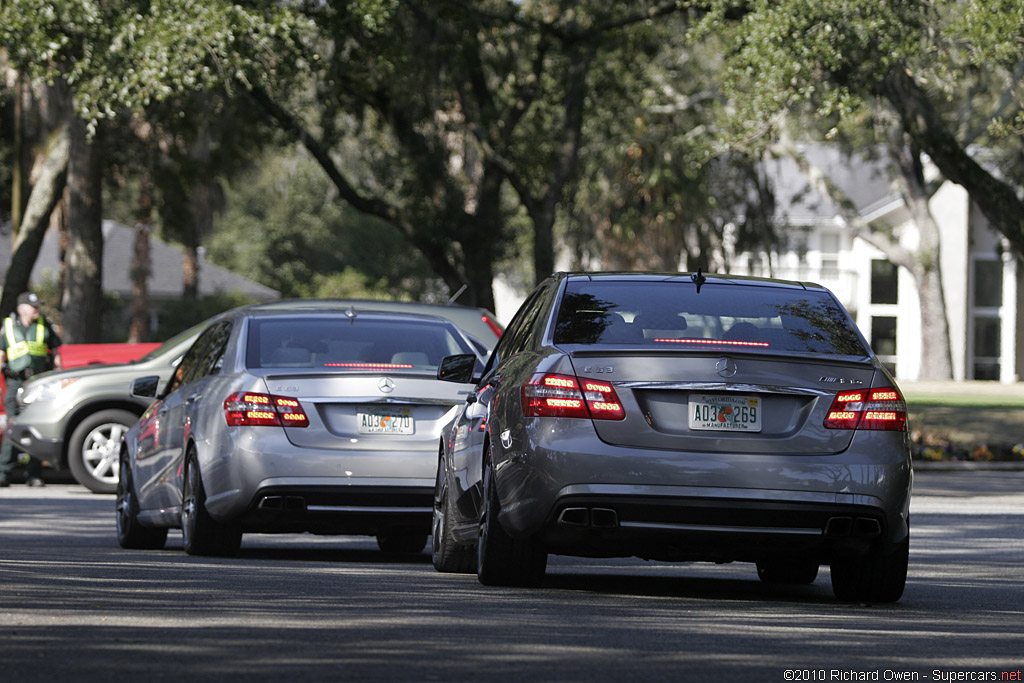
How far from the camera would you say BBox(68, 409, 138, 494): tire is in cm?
1695

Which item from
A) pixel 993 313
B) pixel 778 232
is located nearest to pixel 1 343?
pixel 778 232

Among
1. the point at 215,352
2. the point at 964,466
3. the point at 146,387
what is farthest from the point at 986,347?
the point at 215,352

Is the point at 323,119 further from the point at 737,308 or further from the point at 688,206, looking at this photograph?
the point at 737,308

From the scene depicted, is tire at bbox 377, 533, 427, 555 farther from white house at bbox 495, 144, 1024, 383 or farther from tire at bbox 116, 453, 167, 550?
white house at bbox 495, 144, 1024, 383

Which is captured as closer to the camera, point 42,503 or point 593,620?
point 593,620

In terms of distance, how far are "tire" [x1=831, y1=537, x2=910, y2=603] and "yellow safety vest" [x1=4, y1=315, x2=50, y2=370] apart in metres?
11.7

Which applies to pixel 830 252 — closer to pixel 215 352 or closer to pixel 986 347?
pixel 986 347

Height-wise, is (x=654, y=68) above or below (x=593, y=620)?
above

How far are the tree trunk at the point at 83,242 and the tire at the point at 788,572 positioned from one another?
19.5 m

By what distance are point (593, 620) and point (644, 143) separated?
38.7m

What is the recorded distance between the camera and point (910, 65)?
22.5 meters

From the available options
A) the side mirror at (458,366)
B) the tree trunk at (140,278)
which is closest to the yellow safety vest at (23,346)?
the side mirror at (458,366)

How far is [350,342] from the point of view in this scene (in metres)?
10.9

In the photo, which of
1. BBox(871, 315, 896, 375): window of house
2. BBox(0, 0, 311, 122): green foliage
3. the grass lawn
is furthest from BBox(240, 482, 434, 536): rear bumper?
BBox(871, 315, 896, 375): window of house
